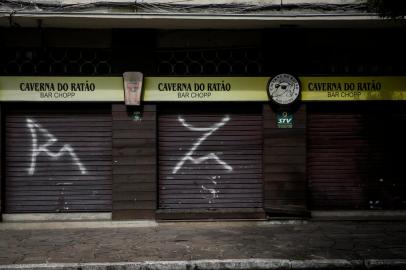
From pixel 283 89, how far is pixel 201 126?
6.50ft

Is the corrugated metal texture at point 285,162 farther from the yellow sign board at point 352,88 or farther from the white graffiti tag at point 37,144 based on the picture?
the white graffiti tag at point 37,144

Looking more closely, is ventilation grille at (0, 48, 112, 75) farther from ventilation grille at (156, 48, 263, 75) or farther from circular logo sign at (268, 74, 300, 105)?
circular logo sign at (268, 74, 300, 105)

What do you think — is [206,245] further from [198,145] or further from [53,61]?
[53,61]

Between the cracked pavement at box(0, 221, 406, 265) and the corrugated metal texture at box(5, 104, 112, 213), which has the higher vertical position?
the corrugated metal texture at box(5, 104, 112, 213)

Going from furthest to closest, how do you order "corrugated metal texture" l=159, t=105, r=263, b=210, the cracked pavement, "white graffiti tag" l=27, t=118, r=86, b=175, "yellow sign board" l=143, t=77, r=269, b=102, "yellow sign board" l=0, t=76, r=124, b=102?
1. "corrugated metal texture" l=159, t=105, r=263, b=210
2. "white graffiti tag" l=27, t=118, r=86, b=175
3. "yellow sign board" l=143, t=77, r=269, b=102
4. "yellow sign board" l=0, t=76, r=124, b=102
5. the cracked pavement

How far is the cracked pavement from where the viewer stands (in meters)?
7.66

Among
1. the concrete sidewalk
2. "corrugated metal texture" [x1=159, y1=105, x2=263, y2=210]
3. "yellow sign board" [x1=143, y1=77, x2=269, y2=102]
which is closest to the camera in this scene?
the concrete sidewalk

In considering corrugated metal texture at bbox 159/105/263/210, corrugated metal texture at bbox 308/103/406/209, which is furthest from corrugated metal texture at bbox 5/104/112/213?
corrugated metal texture at bbox 308/103/406/209

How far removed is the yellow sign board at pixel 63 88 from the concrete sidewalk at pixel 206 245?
8.96ft

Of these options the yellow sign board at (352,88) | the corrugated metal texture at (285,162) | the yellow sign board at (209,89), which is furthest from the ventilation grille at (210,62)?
the yellow sign board at (352,88)

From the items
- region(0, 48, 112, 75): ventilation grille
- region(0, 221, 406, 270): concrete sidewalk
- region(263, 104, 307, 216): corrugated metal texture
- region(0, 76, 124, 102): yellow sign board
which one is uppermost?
region(0, 48, 112, 75): ventilation grille

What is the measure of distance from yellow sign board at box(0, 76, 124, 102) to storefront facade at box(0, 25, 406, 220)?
0.9 inches

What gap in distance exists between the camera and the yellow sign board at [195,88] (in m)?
10.5

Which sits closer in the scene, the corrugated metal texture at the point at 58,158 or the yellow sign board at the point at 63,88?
the yellow sign board at the point at 63,88
